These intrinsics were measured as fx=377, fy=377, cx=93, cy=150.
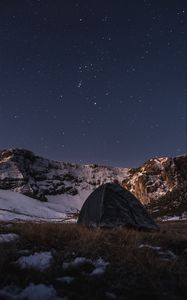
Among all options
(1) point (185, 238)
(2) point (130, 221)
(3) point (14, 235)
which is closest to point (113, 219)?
(2) point (130, 221)

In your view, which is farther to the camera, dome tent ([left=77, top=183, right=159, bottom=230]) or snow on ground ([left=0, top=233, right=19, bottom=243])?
dome tent ([left=77, top=183, right=159, bottom=230])

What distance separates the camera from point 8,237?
34.4 feet

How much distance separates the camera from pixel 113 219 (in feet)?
65.8

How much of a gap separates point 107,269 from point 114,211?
40.9 feet

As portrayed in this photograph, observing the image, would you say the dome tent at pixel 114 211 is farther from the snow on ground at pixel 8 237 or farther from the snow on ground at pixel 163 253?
the snow on ground at pixel 8 237

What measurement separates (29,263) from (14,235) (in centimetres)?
261

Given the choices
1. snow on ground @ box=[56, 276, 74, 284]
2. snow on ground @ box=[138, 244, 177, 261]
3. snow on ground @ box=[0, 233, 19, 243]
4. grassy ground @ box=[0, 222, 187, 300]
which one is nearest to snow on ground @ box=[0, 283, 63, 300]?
grassy ground @ box=[0, 222, 187, 300]

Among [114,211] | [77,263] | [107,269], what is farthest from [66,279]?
[114,211]

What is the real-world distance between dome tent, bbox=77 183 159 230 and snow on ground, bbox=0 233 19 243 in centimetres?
922

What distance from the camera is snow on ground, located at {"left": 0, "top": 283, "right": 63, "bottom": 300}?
21.5ft

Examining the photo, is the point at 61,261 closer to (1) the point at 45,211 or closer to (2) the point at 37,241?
(2) the point at 37,241

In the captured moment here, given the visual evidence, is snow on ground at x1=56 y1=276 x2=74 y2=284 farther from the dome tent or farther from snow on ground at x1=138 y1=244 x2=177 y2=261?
the dome tent

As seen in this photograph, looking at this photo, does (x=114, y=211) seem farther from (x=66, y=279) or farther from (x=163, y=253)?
(x=66, y=279)

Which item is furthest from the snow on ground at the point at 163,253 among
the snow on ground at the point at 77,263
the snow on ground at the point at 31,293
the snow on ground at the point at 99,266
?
the snow on ground at the point at 31,293
